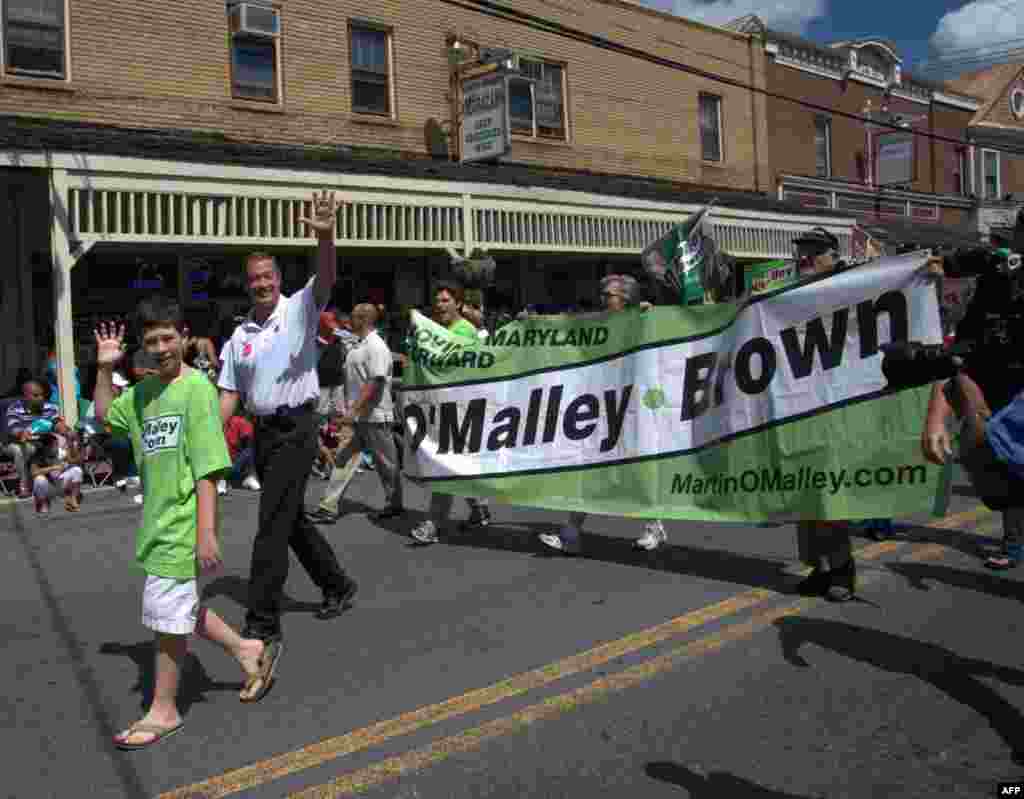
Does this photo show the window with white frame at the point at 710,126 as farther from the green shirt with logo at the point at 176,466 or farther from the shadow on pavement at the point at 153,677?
the green shirt with logo at the point at 176,466

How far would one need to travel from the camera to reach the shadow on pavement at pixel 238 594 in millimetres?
5969

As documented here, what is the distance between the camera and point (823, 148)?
27094mm

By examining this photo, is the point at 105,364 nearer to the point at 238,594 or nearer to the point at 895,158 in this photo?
the point at 238,594

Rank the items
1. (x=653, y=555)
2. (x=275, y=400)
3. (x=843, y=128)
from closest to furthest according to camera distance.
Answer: (x=275, y=400), (x=653, y=555), (x=843, y=128)

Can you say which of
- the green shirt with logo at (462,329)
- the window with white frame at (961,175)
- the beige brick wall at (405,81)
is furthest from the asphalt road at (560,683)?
the window with white frame at (961,175)

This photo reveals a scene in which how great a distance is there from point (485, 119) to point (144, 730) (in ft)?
48.2

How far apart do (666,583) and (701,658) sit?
53.1 inches

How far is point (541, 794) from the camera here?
352 centimetres

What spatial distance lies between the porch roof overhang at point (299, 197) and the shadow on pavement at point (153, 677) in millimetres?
7269

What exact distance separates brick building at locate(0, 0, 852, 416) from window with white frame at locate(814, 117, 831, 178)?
535cm

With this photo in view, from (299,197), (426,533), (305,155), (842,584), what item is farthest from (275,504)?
(305,155)

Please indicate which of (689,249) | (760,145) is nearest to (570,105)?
(760,145)

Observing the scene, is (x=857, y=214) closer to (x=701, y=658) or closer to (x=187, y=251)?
(x=187, y=251)

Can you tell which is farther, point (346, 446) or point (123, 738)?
point (346, 446)
